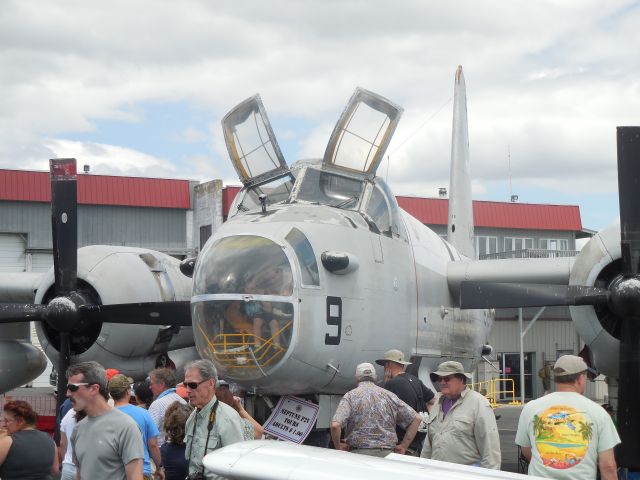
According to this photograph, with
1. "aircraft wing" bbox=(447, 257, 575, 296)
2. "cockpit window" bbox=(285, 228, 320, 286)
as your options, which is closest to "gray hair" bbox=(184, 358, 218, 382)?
"cockpit window" bbox=(285, 228, 320, 286)

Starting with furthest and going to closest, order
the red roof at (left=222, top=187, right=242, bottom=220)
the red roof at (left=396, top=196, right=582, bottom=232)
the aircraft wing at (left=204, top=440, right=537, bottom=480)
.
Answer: the red roof at (left=396, top=196, right=582, bottom=232) → the red roof at (left=222, top=187, right=242, bottom=220) → the aircraft wing at (left=204, top=440, right=537, bottom=480)

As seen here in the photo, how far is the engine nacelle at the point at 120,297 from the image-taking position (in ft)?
44.0

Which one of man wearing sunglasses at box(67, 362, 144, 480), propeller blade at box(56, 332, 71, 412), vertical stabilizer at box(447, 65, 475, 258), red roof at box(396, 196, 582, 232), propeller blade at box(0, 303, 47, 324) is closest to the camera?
man wearing sunglasses at box(67, 362, 144, 480)

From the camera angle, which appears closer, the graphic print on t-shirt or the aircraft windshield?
the graphic print on t-shirt

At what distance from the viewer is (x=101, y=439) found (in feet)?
18.4

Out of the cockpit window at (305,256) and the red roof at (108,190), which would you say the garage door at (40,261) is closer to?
the red roof at (108,190)

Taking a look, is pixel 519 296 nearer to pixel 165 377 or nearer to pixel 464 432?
pixel 165 377

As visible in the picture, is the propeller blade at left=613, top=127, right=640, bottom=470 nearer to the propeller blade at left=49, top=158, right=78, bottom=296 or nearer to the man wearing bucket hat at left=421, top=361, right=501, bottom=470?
the man wearing bucket hat at left=421, top=361, right=501, bottom=470

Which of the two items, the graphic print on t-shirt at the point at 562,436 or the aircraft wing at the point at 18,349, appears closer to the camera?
the graphic print on t-shirt at the point at 562,436

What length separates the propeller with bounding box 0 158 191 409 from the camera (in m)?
12.5

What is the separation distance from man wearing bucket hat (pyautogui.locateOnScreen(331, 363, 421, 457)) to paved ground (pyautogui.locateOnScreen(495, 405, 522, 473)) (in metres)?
2.70

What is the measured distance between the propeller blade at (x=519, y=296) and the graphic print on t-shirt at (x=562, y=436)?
5365 millimetres

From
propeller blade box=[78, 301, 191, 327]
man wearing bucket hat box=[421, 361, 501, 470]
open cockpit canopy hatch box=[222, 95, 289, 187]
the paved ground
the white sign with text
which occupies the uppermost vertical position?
open cockpit canopy hatch box=[222, 95, 289, 187]

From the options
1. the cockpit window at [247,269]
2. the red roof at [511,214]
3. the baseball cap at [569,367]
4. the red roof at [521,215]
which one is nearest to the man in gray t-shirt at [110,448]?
the baseball cap at [569,367]
